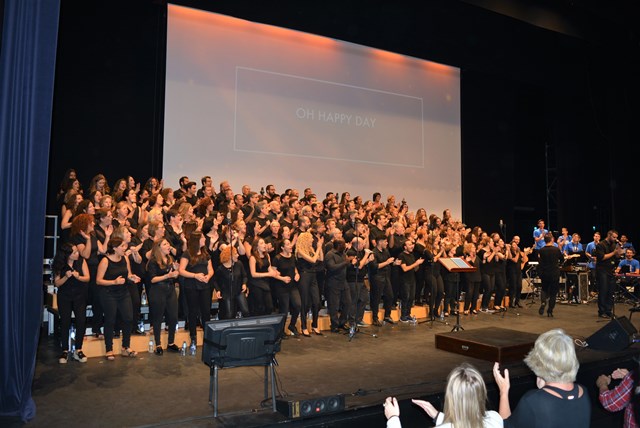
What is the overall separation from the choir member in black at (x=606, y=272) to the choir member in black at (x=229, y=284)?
695 cm

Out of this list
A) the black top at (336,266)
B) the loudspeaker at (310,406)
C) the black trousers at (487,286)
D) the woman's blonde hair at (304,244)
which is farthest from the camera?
the black trousers at (487,286)

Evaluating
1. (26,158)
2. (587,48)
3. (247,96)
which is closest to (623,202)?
(587,48)

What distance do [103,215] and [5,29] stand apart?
2.95 metres

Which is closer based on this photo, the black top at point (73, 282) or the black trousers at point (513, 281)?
the black top at point (73, 282)

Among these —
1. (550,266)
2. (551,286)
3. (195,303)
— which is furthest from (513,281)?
(195,303)

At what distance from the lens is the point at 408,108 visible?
44.0 ft

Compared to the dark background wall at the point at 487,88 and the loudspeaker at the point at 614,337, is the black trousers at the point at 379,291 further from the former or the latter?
the dark background wall at the point at 487,88

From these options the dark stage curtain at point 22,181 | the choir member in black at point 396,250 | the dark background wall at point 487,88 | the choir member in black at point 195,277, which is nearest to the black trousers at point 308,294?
the choir member in black at point 195,277

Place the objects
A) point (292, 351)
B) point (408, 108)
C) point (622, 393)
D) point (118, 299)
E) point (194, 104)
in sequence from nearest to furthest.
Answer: point (622, 393) → point (118, 299) → point (292, 351) → point (194, 104) → point (408, 108)

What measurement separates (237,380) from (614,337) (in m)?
4.87

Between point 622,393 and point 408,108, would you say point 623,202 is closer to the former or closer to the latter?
point 408,108

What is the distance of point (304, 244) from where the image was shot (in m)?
8.16

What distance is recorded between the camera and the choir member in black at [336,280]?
8414 millimetres

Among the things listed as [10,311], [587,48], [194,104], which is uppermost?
[587,48]
